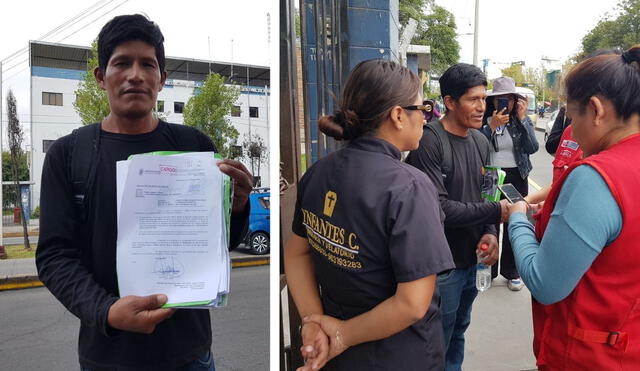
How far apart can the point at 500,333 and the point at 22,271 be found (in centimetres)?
319

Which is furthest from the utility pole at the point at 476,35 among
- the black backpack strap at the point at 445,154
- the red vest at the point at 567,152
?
the black backpack strap at the point at 445,154

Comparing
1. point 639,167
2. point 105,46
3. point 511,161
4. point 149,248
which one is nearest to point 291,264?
point 149,248

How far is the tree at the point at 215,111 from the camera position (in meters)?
1.10

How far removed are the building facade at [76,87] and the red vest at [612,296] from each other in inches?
31.5

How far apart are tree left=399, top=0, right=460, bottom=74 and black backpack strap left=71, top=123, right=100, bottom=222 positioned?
31242 millimetres

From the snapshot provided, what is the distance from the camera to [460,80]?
2.16m

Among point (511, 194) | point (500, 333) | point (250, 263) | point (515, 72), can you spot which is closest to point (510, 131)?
point (500, 333)

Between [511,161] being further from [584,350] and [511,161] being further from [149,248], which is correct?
[149,248]

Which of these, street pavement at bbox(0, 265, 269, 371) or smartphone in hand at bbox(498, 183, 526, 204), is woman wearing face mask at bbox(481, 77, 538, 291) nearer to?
smartphone in hand at bbox(498, 183, 526, 204)

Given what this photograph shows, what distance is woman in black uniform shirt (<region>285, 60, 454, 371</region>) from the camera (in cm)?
115

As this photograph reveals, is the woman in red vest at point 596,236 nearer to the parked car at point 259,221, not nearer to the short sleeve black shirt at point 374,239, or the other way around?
the short sleeve black shirt at point 374,239

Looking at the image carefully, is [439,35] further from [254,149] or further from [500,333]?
[254,149]

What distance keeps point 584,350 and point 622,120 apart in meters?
0.60

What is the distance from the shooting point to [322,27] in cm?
252
